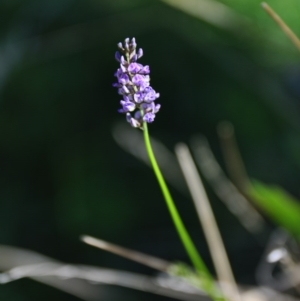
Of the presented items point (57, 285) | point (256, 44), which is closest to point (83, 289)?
point (57, 285)

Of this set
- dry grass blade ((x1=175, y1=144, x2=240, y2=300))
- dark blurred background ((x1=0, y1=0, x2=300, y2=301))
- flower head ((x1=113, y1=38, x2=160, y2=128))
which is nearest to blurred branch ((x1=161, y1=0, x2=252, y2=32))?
dark blurred background ((x1=0, y1=0, x2=300, y2=301))

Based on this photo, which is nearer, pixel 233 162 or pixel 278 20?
pixel 278 20

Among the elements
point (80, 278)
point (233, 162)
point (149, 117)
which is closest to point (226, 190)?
point (233, 162)

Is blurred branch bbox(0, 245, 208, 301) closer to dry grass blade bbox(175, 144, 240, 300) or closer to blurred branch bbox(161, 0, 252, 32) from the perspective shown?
dry grass blade bbox(175, 144, 240, 300)

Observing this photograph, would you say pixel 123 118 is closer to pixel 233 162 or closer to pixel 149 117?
pixel 233 162

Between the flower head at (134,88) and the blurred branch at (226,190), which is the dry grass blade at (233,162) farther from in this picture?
the flower head at (134,88)

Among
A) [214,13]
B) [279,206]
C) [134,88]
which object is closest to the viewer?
[134,88]

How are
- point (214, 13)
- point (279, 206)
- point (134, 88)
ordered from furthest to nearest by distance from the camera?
point (214, 13), point (279, 206), point (134, 88)

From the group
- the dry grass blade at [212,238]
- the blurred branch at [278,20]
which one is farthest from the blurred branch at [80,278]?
the blurred branch at [278,20]
